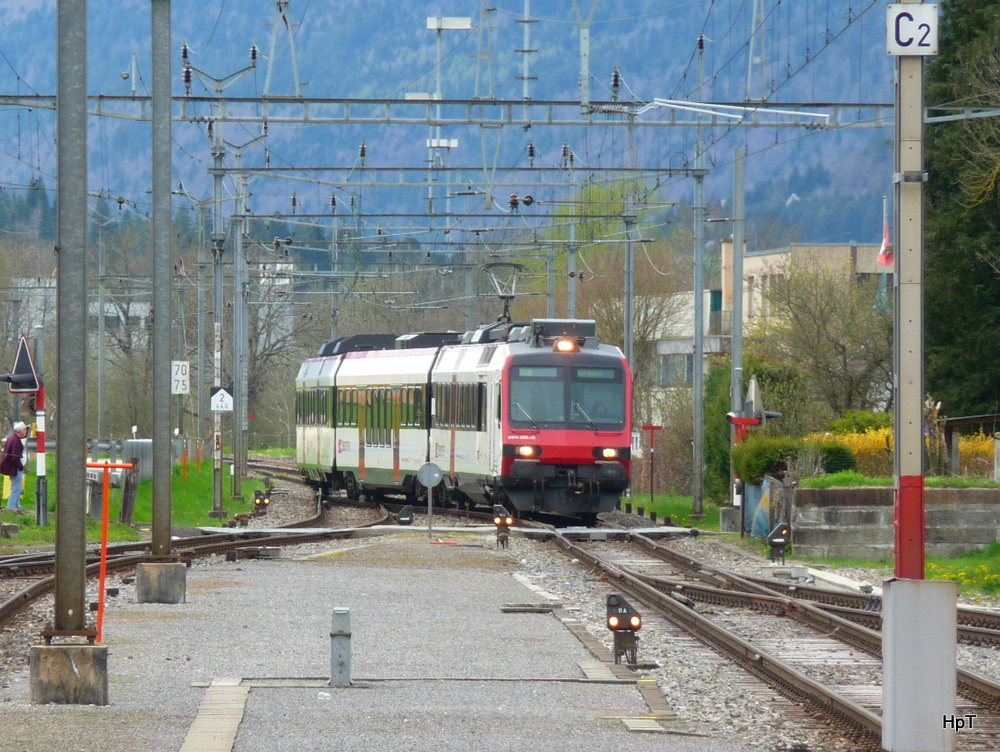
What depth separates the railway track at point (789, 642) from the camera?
10039mm

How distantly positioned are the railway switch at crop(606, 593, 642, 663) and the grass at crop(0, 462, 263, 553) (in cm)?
1114

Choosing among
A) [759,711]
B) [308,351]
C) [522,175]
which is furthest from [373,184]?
[522,175]

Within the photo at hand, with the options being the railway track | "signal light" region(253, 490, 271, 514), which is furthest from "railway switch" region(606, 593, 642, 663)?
"signal light" region(253, 490, 271, 514)

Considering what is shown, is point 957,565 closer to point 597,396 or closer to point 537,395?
point 597,396

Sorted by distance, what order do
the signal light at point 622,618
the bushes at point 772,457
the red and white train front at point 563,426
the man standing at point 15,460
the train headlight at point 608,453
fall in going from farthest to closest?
the train headlight at point 608,453, the red and white train front at point 563,426, the bushes at point 772,457, the man standing at point 15,460, the signal light at point 622,618

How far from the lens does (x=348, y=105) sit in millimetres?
24953

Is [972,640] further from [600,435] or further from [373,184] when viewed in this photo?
[373,184]

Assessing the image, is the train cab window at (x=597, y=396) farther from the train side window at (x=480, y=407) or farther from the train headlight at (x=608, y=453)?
the train side window at (x=480, y=407)

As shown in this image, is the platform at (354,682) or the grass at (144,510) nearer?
the platform at (354,682)

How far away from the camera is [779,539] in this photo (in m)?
22.2

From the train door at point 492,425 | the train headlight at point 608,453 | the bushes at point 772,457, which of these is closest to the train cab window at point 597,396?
the train headlight at point 608,453

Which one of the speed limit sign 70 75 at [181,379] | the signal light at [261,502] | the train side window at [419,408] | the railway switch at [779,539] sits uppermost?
the speed limit sign 70 75 at [181,379]

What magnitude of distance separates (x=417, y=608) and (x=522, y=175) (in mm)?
97624

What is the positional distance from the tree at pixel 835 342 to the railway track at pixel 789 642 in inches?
963
